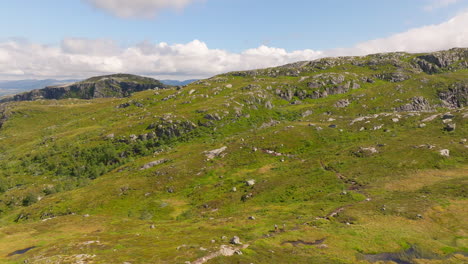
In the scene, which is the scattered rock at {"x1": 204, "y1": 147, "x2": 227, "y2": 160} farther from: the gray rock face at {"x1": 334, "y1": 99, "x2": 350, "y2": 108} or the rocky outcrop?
the rocky outcrop

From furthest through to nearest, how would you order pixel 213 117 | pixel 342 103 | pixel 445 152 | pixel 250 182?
pixel 342 103, pixel 213 117, pixel 250 182, pixel 445 152

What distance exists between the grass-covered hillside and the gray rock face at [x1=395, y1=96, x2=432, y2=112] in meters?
0.98

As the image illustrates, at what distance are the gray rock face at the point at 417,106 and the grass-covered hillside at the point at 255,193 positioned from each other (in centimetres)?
98

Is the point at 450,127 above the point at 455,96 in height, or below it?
below

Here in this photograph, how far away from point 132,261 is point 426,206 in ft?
201

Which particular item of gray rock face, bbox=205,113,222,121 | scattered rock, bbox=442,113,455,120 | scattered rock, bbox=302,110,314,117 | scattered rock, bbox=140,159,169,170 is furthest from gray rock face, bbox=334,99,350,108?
scattered rock, bbox=140,159,169,170

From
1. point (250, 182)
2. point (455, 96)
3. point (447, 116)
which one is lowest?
point (250, 182)

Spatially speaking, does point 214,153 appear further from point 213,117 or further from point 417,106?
point 417,106

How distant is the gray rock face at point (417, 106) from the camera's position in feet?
557

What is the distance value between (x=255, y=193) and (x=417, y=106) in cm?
16348

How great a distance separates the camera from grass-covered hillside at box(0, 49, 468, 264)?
3928 cm

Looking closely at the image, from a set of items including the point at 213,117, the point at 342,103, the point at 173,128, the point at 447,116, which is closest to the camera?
the point at 447,116

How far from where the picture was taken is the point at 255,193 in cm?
7969

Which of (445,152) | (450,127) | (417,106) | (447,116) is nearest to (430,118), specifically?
(447,116)
